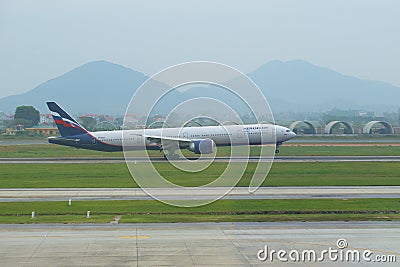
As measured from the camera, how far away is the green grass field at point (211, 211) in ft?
107

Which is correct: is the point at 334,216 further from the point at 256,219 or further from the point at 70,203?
the point at 70,203

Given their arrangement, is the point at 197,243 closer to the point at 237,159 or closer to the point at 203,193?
the point at 203,193

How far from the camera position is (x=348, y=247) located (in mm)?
25047

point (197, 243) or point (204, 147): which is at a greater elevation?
point (204, 147)

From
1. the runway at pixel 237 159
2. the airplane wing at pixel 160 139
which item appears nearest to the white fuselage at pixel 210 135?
the airplane wing at pixel 160 139

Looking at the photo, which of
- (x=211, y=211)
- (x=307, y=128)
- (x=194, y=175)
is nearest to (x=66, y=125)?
(x=194, y=175)

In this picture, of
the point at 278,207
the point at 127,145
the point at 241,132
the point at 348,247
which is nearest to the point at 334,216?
the point at 278,207

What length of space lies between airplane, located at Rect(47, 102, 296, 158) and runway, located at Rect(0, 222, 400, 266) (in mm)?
39658

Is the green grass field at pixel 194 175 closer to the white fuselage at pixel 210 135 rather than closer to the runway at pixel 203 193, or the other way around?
the runway at pixel 203 193

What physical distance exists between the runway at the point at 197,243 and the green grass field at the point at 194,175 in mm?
17913

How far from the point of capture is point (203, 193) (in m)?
43.0

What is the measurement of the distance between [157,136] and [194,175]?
62.3 feet

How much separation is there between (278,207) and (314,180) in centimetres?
1496

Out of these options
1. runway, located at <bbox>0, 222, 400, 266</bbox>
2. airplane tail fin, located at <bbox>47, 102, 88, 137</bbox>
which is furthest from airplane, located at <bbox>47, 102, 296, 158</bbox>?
runway, located at <bbox>0, 222, 400, 266</bbox>
